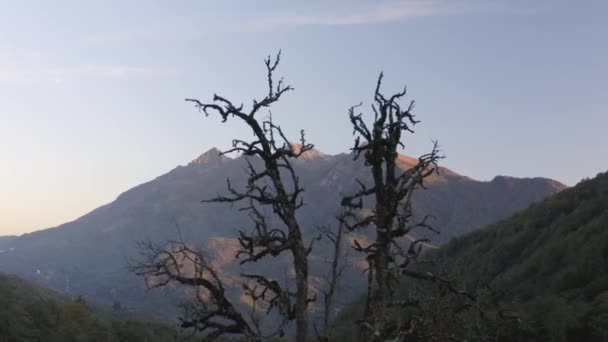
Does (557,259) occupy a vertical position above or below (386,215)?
below

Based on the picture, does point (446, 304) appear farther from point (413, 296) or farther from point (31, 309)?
point (31, 309)

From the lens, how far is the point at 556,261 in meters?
125

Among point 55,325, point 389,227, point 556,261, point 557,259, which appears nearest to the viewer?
point 389,227

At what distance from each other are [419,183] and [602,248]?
115540mm

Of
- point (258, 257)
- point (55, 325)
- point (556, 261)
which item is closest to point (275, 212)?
point (258, 257)

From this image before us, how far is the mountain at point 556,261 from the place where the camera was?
72.6 metres

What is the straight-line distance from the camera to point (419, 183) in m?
9.45

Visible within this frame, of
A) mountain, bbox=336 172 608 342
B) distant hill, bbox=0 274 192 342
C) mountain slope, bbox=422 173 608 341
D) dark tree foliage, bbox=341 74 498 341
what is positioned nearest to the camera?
dark tree foliage, bbox=341 74 498 341

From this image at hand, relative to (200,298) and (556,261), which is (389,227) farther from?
(556,261)

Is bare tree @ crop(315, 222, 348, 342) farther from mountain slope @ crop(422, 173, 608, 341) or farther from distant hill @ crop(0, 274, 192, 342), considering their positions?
distant hill @ crop(0, 274, 192, 342)

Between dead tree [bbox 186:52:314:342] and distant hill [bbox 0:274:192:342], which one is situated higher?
dead tree [bbox 186:52:314:342]

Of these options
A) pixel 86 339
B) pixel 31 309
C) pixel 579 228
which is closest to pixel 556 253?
pixel 579 228

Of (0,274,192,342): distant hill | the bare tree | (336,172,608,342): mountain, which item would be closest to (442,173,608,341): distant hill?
(336,172,608,342): mountain

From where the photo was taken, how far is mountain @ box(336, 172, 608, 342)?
72562mm
